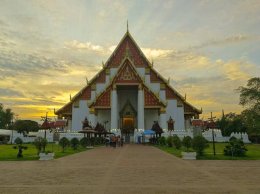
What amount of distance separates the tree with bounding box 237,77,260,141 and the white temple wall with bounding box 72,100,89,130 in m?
25.8

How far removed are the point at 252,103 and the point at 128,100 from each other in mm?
20133

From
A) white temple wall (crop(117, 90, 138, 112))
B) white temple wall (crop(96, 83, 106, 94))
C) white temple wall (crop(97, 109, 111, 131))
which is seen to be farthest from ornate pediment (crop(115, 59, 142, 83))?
white temple wall (crop(97, 109, 111, 131))

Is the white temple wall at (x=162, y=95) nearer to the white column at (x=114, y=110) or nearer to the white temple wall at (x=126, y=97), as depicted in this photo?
the white temple wall at (x=126, y=97)

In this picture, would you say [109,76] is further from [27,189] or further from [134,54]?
[27,189]

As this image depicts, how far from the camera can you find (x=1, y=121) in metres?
98.7

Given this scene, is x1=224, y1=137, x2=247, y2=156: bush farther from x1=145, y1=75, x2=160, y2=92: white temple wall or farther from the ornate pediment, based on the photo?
x1=145, y1=75, x2=160, y2=92: white temple wall

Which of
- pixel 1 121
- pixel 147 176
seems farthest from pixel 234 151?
pixel 1 121

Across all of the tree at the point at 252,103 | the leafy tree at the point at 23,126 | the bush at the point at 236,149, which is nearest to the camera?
the bush at the point at 236,149

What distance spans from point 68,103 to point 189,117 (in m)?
21.6

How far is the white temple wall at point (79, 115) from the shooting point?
5094cm

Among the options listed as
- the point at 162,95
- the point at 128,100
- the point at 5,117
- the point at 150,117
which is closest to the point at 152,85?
the point at 162,95

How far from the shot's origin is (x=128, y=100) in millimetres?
51188

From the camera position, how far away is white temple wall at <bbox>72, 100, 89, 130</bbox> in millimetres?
50938

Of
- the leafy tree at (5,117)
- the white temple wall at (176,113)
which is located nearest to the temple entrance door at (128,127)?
the white temple wall at (176,113)
